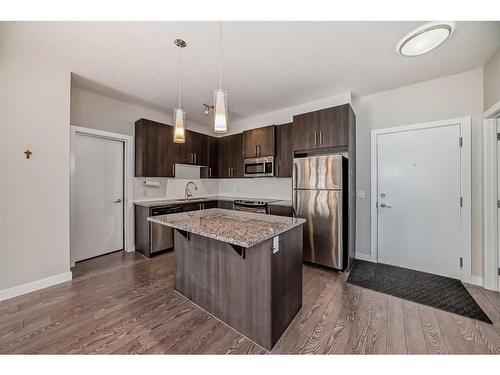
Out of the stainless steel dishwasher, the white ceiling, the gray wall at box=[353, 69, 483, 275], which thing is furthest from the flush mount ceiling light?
the stainless steel dishwasher

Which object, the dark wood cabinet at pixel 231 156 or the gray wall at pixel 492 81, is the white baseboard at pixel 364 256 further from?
the dark wood cabinet at pixel 231 156

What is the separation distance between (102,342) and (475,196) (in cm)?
422

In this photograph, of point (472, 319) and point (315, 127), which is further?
point (315, 127)

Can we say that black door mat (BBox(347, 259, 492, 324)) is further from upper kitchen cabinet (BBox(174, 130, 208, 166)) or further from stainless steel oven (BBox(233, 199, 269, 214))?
upper kitchen cabinet (BBox(174, 130, 208, 166))

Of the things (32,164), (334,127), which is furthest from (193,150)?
(334,127)

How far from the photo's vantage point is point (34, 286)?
2369 millimetres

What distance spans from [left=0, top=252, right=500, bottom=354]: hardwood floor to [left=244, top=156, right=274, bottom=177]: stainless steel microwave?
220cm

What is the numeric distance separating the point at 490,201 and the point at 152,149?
484 cm

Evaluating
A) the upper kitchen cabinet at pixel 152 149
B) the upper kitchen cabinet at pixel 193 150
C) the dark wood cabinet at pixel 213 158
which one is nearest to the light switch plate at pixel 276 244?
the upper kitchen cabinet at pixel 152 149

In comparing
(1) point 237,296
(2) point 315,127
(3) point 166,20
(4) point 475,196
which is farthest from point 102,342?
(4) point 475,196

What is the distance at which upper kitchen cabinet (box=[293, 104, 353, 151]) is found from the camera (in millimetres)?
2961

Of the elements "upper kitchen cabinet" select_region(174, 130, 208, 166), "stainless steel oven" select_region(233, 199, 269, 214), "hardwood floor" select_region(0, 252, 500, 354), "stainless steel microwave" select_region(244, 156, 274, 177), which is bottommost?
"hardwood floor" select_region(0, 252, 500, 354)

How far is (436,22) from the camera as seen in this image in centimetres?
174
